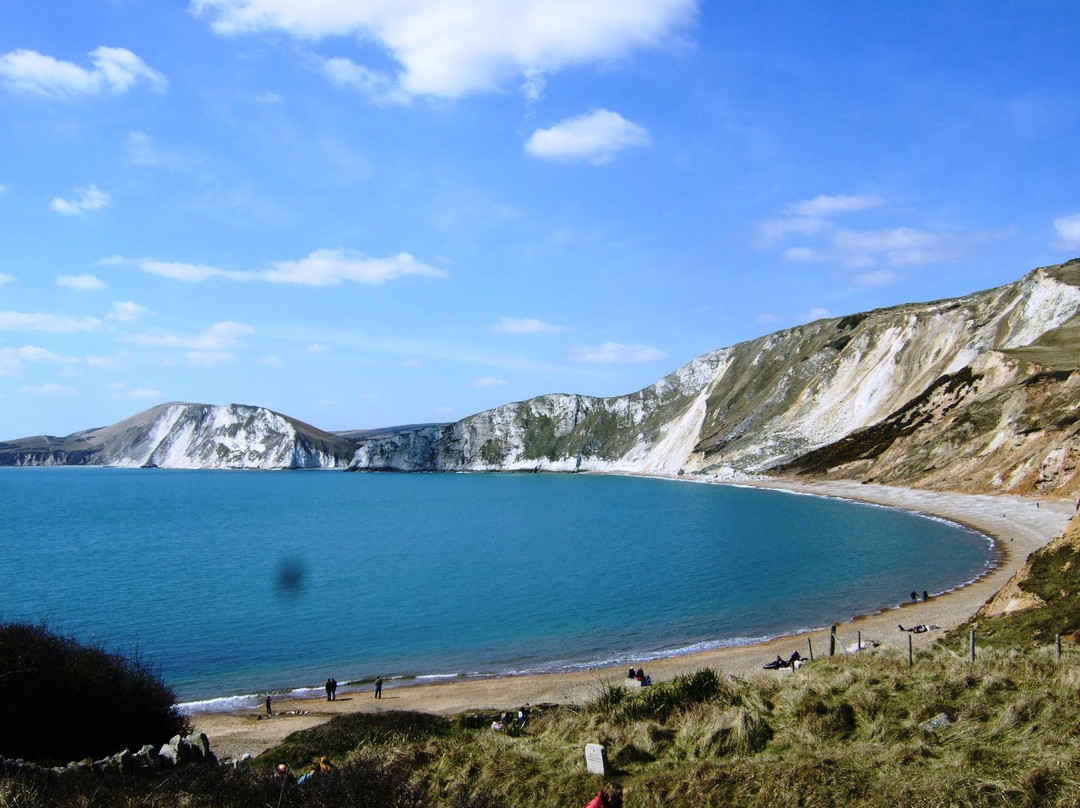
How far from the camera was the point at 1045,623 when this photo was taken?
77.9ft

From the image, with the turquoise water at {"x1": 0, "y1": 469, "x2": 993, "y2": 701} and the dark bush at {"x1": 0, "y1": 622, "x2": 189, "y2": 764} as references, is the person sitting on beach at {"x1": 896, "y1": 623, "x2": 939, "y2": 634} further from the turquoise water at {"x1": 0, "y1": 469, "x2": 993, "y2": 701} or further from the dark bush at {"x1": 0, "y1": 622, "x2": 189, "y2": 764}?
the dark bush at {"x1": 0, "y1": 622, "x2": 189, "y2": 764}

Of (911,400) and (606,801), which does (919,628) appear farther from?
(911,400)

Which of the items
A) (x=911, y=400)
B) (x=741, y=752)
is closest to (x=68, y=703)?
(x=741, y=752)

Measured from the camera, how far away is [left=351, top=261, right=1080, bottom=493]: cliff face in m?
82.8

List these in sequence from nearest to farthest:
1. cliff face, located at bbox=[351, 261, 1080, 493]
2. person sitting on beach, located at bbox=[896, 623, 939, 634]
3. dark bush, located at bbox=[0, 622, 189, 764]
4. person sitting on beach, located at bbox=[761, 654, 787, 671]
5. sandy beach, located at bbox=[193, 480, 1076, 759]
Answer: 1. dark bush, located at bbox=[0, 622, 189, 764]
2. sandy beach, located at bbox=[193, 480, 1076, 759]
3. person sitting on beach, located at bbox=[761, 654, 787, 671]
4. person sitting on beach, located at bbox=[896, 623, 939, 634]
5. cliff face, located at bbox=[351, 261, 1080, 493]

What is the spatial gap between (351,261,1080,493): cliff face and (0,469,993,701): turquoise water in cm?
1536

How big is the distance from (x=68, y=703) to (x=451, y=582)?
37.5m

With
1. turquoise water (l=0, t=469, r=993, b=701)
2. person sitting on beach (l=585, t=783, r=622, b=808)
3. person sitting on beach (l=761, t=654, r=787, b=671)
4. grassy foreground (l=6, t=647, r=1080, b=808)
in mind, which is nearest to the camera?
person sitting on beach (l=585, t=783, r=622, b=808)

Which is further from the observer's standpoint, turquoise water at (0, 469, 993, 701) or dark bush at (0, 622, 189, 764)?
turquoise water at (0, 469, 993, 701)

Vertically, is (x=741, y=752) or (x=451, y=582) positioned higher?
(x=741, y=752)

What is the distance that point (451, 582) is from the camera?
5100 cm

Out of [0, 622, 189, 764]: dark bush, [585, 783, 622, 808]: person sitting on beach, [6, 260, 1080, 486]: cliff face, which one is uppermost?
[6, 260, 1080, 486]: cliff face

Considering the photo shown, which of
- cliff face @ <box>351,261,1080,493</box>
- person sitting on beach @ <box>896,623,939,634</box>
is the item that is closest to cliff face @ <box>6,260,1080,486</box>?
cliff face @ <box>351,261,1080,493</box>

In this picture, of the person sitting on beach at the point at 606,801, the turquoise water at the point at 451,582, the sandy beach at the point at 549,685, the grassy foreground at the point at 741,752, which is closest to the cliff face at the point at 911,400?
the turquoise water at the point at 451,582
